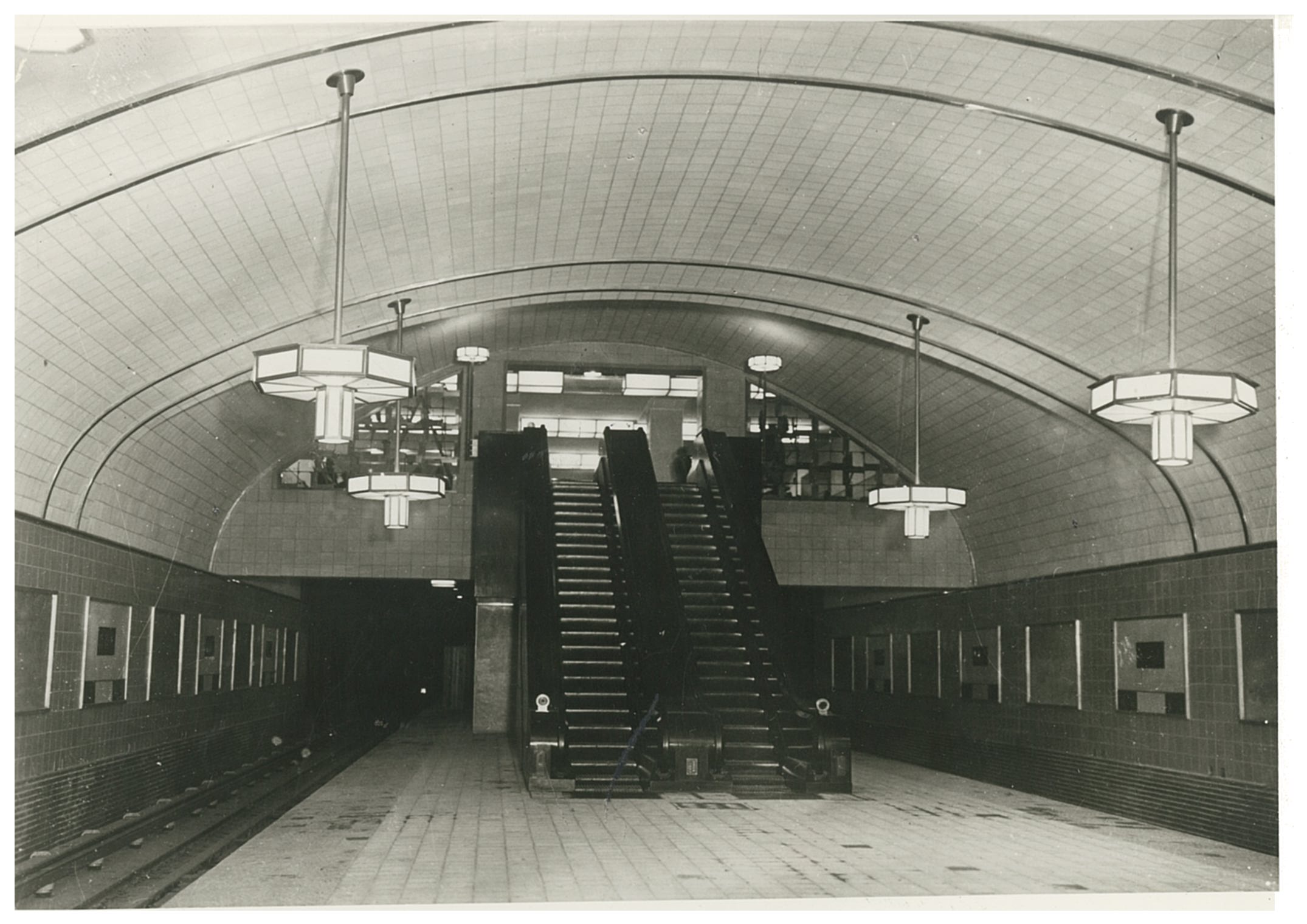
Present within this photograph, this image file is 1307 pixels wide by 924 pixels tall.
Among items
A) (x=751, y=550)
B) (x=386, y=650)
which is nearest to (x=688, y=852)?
(x=751, y=550)

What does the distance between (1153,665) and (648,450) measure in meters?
7.66

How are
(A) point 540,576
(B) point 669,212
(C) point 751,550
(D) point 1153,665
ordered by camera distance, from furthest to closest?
(C) point 751,550 → (A) point 540,576 → (D) point 1153,665 → (B) point 669,212

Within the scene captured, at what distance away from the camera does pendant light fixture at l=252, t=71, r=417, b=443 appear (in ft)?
24.1

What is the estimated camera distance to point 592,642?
560 inches

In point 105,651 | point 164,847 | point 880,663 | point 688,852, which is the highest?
point 105,651

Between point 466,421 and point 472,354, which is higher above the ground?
point 472,354

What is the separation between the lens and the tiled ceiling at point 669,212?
746 centimetres

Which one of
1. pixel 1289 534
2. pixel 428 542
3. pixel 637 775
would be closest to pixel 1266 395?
pixel 1289 534

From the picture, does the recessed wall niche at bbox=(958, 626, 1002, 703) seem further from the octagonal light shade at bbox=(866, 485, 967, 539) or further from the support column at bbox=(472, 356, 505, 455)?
the support column at bbox=(472, 356, 505, 455)

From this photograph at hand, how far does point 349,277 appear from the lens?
37.0 ft

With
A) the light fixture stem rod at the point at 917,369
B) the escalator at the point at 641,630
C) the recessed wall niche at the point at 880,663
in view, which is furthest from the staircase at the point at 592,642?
the recessed wall niche at the point at 880,663

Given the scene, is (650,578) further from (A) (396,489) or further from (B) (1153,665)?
(B) (1153,665)

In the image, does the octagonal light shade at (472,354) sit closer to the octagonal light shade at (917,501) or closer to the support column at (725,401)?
the support column at (725,401)

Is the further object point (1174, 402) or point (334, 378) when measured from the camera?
point (334, 378)
